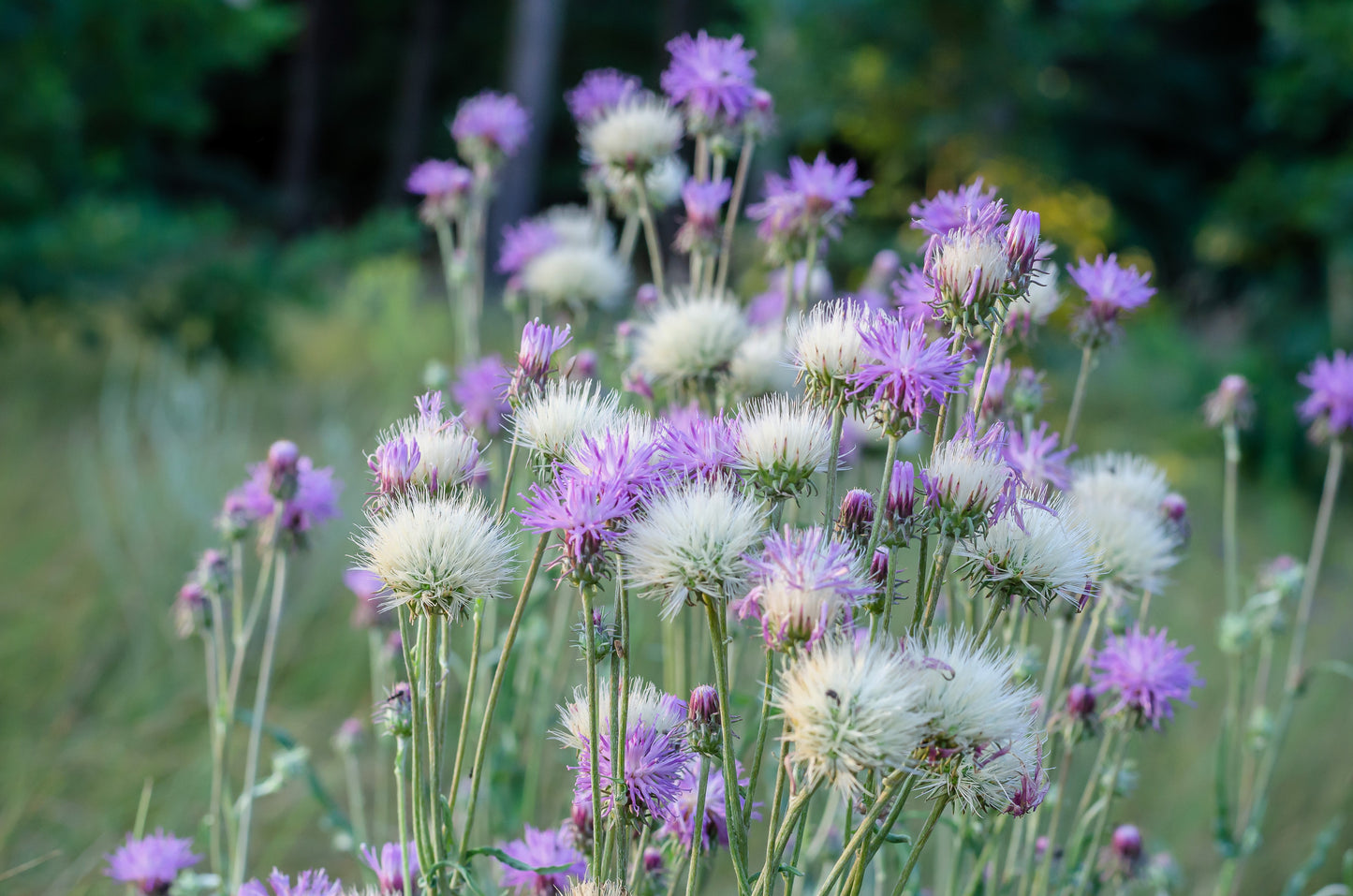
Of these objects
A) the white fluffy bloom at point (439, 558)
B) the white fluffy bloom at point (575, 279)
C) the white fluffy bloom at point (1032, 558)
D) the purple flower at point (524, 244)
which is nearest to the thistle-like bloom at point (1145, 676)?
the white fluffy bloom at point (1032, 558)

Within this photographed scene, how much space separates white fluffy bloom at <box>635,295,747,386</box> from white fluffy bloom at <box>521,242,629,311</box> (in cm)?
51

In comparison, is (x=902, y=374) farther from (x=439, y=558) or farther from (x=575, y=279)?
(x=575, y=279)

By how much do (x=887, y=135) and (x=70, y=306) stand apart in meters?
6.00

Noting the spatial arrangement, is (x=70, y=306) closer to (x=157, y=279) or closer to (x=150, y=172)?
(x=157, y=279)

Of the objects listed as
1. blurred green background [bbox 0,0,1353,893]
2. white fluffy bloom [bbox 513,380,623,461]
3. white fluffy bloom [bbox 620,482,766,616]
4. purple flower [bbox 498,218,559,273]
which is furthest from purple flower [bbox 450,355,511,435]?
blurred green background [bbox 0,0,1353,893]

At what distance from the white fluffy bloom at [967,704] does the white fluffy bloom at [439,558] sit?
0.37 m

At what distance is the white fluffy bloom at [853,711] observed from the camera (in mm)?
833

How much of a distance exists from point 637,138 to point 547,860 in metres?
1.13

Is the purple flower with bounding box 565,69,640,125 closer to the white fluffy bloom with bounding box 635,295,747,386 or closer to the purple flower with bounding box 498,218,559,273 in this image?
the purple flower with bounding box 498,218,559,273

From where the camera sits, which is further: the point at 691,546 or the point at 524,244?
the point at 524,244

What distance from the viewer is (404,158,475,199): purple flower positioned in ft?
7.57

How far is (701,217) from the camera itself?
6.30 ft

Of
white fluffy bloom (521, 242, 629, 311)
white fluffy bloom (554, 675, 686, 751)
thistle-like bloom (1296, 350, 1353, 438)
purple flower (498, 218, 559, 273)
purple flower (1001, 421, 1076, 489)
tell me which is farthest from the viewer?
purple flower (498, 218, 559, 273)

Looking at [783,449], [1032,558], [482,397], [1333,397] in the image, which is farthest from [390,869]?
[1333,397]
